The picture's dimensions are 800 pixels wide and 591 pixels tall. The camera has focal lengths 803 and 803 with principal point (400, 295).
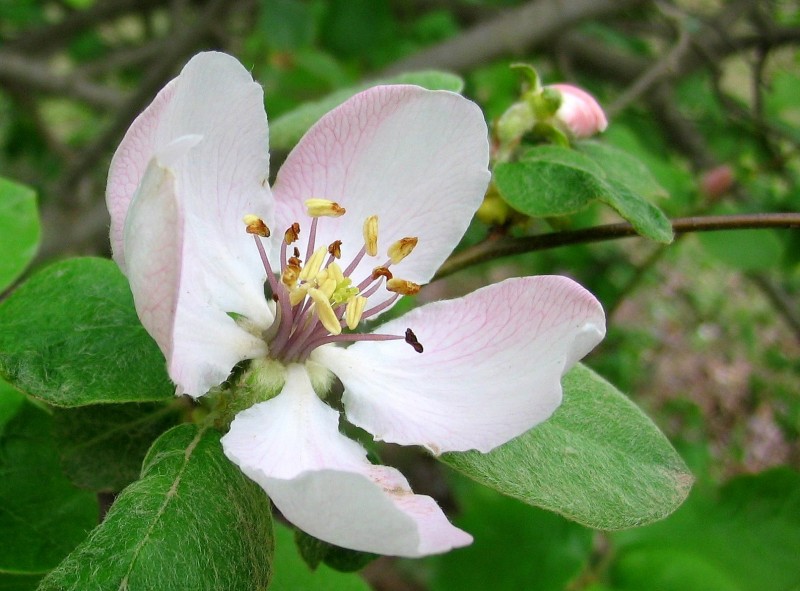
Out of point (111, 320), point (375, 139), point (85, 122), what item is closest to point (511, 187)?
point (375, 139)

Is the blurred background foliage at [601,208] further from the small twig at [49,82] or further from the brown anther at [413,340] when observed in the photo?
the brown anther at [413,340]

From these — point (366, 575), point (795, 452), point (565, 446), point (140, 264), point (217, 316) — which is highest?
point (140, 264)

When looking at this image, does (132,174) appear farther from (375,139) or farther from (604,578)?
(604,578)

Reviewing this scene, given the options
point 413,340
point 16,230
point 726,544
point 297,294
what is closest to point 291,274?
point 297,294

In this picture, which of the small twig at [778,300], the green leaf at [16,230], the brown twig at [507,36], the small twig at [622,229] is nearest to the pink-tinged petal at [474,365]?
the small twig at [622,229]

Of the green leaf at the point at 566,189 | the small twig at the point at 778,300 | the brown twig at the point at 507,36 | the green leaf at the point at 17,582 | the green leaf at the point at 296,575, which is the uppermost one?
the green leaf at the point at 566,189

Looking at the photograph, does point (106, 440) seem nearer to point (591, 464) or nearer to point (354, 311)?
point (354, 311)
